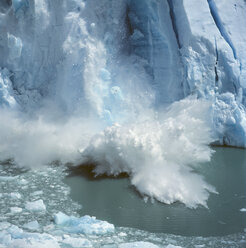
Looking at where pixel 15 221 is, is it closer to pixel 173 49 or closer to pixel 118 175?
pixel 118 175

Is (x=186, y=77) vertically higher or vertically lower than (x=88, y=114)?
higher

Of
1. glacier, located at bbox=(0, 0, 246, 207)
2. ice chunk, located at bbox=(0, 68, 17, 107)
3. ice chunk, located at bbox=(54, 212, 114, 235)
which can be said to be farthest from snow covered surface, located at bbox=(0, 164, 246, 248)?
ice chunk, located at bbox=(0, 68, 17, 107)

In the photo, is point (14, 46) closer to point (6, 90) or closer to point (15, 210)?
point (6, 90)

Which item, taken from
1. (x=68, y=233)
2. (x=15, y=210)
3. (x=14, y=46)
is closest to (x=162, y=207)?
(x=68, y=233)

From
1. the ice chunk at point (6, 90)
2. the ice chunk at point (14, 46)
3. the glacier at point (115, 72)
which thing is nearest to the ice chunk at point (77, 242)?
the glacier at point (115, 72)

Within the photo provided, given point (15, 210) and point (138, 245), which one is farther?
point (15, 210)

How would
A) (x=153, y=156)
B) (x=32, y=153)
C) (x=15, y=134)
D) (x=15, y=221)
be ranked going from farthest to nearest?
1. (x=15, y=134)
2. (x=32, y=153)
3. (x=153, y=156)
4. (x=15, y=221)

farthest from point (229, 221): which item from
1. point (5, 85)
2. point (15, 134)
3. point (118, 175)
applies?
point (5, 85)
